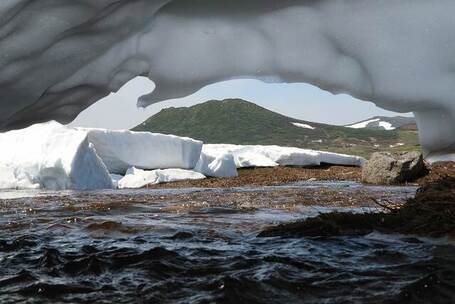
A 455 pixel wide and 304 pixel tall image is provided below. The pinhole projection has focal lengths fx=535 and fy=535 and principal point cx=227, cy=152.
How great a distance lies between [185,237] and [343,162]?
4052 centimetres

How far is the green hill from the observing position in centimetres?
14425

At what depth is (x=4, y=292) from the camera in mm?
3803

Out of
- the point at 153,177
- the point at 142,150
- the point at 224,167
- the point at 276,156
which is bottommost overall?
the point at 153,177

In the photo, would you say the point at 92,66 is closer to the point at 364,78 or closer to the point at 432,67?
the point at 364,78

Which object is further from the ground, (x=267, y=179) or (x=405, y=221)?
(x=405, y=221)

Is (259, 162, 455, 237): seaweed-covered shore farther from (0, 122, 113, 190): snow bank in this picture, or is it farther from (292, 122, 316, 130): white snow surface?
(292, 122, 316, 130): white snow surface

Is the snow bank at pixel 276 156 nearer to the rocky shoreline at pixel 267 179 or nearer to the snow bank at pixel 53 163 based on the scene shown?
the rocky shoreline at pixel 267 179

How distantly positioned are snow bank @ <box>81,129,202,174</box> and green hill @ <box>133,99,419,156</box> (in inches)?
4084

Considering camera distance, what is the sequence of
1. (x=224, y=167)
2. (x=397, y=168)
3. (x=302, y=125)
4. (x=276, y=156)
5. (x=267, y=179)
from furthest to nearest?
(x=302, y=125) → (x=276, y=156) → (x=224, y=167) → (x=267, y=179) → (x=397, y=168)

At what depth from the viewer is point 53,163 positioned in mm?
24391

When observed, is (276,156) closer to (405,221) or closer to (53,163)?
(53,163)

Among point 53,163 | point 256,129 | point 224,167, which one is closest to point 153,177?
point 53,163

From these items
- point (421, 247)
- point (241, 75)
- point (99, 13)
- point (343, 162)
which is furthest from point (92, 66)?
point (343, 162)

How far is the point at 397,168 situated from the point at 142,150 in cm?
1899
